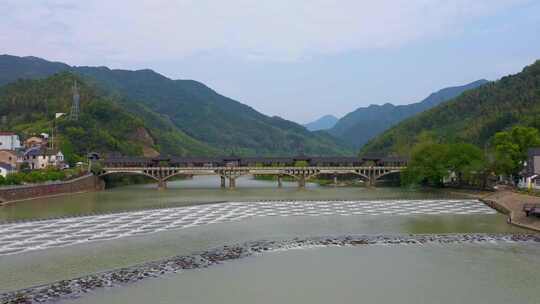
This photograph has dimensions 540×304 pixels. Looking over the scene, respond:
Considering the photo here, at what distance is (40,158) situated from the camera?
55125 millimetres

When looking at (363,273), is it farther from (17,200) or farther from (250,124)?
(250,124)

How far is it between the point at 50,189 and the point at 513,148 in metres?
38.4

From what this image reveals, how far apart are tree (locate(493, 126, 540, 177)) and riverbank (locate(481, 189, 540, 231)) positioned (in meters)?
3.23

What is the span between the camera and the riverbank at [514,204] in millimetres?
25938

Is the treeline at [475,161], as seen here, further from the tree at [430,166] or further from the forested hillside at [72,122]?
the forested hillside at [72,122]

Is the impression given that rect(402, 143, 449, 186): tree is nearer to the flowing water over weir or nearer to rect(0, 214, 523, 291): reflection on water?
the flowing water over weir

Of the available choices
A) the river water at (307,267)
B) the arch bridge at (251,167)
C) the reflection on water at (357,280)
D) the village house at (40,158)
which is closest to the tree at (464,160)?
the arch bridge at (251,167)

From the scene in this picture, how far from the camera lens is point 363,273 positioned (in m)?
17.1

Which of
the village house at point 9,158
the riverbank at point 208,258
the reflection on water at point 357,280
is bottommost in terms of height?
the reflection on water at point 357,280

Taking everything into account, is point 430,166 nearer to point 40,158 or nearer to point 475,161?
point 475,161

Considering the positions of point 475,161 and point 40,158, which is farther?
point 40,158

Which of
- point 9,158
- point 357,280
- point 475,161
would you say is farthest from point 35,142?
point 357,280

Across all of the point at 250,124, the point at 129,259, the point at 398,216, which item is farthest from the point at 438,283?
the point at 250,124

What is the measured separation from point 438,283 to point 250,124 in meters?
176
